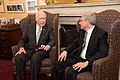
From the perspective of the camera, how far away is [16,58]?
116 inches

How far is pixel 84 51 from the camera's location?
8.81 feet

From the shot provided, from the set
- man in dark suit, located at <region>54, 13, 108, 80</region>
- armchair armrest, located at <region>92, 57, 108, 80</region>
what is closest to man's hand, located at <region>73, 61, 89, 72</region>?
man in dark suit, located at <region>54, 13, 108, 80</region>

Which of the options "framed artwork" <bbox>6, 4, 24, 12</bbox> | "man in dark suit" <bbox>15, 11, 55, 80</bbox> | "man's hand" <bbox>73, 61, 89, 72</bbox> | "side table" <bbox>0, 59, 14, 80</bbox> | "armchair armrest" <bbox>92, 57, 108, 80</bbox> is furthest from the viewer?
"framed artwork" <bbox>6, 4, 24, 12</bbox>

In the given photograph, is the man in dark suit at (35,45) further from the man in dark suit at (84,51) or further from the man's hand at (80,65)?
the man's hand at (80,65)

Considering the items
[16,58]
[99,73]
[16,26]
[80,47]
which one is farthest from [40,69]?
[16,26]

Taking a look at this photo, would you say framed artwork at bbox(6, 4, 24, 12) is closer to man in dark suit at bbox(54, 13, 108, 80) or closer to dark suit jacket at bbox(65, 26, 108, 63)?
man in dark suit at bbox(54, 13, 108, 80)

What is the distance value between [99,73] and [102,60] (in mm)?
150

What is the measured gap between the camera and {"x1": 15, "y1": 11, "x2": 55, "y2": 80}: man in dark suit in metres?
2.86

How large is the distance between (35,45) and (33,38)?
120 millimetres

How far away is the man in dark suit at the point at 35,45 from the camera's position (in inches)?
113

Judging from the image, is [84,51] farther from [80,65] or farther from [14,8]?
[14,8]

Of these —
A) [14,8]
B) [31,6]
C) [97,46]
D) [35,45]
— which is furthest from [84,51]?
[14,8]

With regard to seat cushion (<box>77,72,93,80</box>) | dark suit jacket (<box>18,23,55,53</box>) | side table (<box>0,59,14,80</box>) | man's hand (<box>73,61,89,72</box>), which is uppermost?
dark suit jacket (<box>18,23,55,53</box>)

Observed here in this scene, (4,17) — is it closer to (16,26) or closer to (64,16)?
(16,26)
